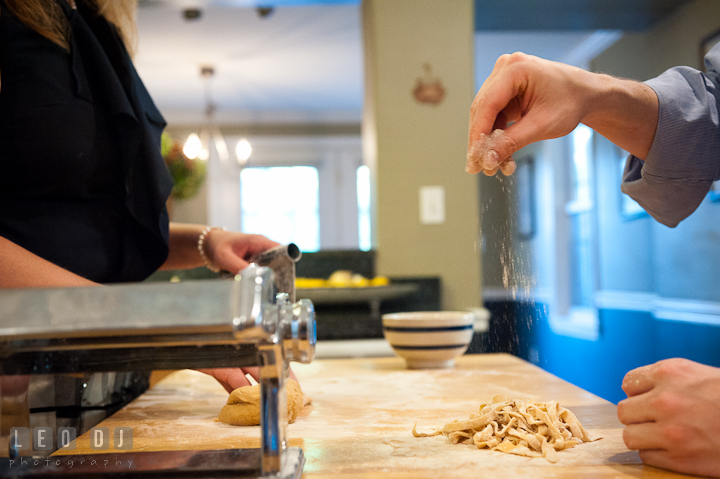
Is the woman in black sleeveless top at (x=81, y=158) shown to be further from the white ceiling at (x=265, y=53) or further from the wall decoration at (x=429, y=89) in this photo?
the white ceiling at (x=265, y=53)

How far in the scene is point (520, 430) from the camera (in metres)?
0.53

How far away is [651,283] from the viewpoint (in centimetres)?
357

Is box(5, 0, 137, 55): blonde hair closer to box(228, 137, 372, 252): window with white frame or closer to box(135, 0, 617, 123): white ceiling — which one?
box(135, 0, 617, 123): white ceiling

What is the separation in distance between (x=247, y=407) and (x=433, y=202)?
1.88 m

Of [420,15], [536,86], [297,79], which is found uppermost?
[297,79]

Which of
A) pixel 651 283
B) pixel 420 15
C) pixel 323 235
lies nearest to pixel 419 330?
pixel 420 15

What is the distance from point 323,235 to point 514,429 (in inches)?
251

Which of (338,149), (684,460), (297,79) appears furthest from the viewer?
(338,149)

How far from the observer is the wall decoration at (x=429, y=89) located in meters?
2.40

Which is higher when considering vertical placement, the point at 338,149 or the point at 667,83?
the point at 338,149

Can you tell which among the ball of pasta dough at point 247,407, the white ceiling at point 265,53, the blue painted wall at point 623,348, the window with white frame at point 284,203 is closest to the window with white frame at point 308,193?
the window with white frame at point 284,203

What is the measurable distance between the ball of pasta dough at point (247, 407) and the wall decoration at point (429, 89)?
1.95 m

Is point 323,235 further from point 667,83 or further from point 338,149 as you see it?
point 667,83

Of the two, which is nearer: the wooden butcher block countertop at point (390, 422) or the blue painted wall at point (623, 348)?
the wooden butcher block countertop at point (390, 422)
